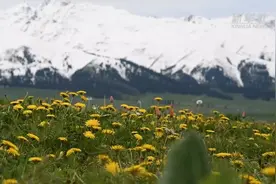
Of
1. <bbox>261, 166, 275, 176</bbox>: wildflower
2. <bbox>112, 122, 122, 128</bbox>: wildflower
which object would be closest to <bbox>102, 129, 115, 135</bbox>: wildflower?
<bbox>112, 122, 122, 128</bbox>: wildflower

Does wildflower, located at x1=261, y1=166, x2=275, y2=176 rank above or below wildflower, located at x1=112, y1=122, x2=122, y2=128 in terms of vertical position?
above

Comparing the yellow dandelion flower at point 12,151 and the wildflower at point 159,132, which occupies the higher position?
the yellow dandelion flower at point 12,151

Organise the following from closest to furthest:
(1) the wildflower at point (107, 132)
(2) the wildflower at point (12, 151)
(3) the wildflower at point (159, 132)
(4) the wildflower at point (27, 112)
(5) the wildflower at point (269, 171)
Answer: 1. (5) the wildflower at point (269, 171)
2. (2) the wildflower at point (12, 151)
3. (1) the wildflower at point (107, 132)
4. (3) the wildflower at point (159, 132)
5. (4) the wildflower at point (27, 112)

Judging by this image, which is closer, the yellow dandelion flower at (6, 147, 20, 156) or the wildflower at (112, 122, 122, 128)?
the yellow dandelion flower at (6, 147, 20, 156)

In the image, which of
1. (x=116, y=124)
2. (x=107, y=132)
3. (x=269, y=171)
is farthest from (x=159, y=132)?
(x=269, y=171)

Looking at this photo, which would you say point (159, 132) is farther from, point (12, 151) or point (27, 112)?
point (12, 151)

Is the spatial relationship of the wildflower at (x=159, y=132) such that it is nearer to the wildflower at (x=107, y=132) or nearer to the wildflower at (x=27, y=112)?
the wildflower at (x=107, y=132)

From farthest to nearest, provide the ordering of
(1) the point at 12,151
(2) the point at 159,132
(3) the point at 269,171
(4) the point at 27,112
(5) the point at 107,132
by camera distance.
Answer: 1. (4) the point at 27,112
2. (2) the point at 159,132
3. (5) the point at 107,132
4. (1) the point at 12,151
5. (3) the point at 269,171

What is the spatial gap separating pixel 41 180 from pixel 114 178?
1.87 feet

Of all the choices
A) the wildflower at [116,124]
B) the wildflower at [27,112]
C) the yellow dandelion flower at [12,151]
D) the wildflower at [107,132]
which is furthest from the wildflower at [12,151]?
the wildflower at [116,124]

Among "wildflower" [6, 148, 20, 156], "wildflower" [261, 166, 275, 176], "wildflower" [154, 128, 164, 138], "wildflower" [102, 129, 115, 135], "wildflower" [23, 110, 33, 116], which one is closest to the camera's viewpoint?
"wildflower" [261, 166, 275, 176]

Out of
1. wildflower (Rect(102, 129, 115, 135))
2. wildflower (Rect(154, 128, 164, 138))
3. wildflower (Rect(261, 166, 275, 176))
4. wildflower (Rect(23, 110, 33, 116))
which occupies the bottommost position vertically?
wildflower (Rect(154, 128, 164, 138))

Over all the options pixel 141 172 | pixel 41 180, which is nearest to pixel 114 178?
pixel 141 172

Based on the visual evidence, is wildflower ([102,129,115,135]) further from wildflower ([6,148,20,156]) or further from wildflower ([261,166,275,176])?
wildflower ([261,166,275,176])
